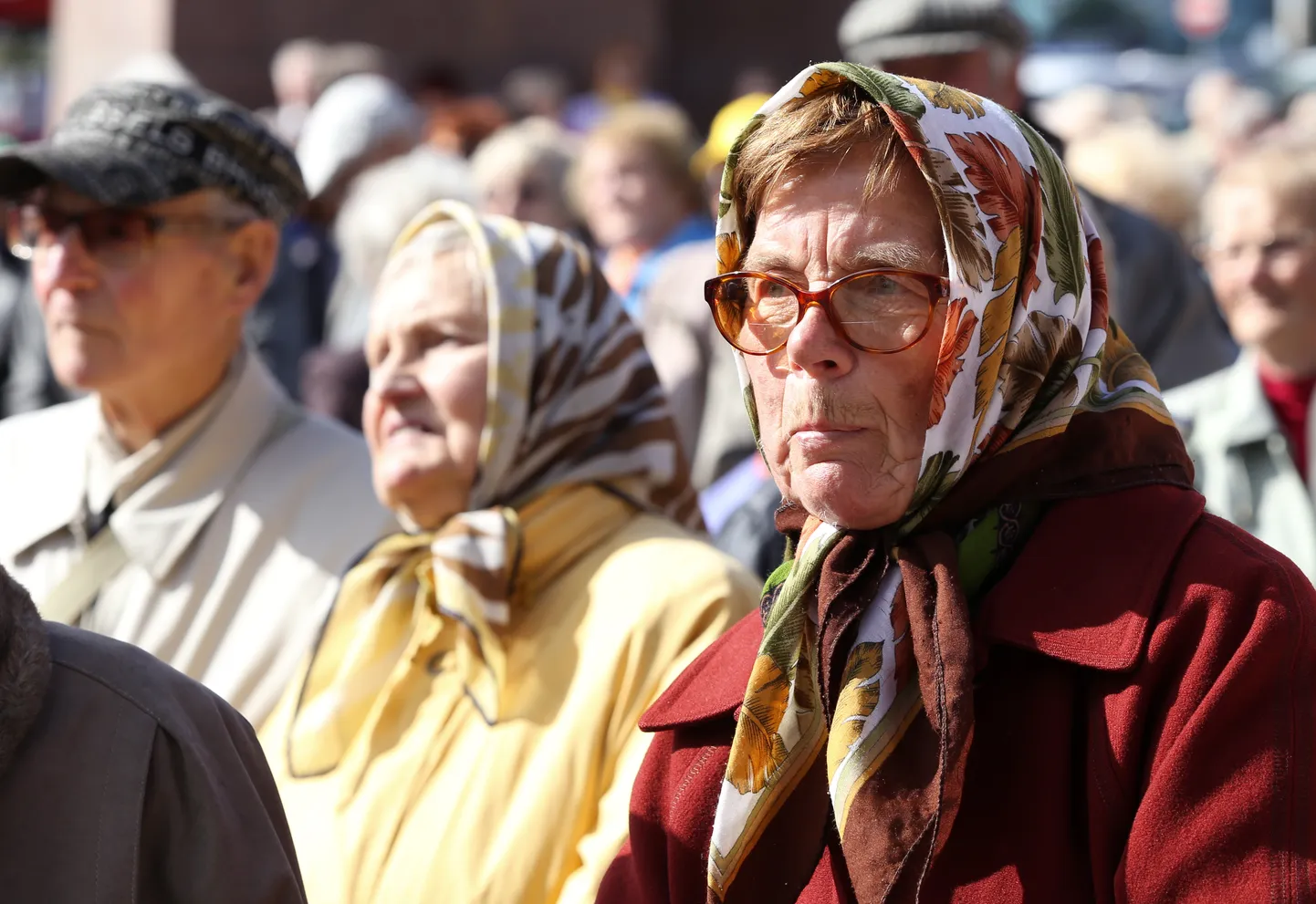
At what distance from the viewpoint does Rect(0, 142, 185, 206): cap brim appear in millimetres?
4090

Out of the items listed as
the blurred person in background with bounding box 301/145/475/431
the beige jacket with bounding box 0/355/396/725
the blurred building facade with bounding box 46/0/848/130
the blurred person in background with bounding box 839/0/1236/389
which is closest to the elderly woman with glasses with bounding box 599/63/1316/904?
the beige jacket with bounding box 0/355/396/725

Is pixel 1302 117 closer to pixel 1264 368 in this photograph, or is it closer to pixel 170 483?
pixel 1264 368

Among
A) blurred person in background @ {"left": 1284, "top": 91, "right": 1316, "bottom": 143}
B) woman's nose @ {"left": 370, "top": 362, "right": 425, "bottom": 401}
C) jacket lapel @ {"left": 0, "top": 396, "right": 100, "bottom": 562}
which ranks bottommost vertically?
jacket lapel @ {"left": 0, "top": 396, "right": 100, "bottom": 562}

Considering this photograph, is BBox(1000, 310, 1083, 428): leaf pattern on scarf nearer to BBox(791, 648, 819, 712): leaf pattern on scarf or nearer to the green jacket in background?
BBox(791, 648, 819, 712): leaf pattern on scarf

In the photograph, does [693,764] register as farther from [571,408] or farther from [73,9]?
[73,9]

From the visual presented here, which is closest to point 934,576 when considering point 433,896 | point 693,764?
point 693,764

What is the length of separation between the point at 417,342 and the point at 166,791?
1.66 metres

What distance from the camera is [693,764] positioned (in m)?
2.48

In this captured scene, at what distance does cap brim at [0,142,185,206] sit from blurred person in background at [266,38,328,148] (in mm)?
5941

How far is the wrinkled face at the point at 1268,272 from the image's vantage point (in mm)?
4832

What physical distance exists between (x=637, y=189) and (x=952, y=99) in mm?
5391

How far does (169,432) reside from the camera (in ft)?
14.1

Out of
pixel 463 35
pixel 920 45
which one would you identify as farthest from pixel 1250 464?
pixel 463 35

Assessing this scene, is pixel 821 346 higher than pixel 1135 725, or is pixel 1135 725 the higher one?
pixel 821 346
